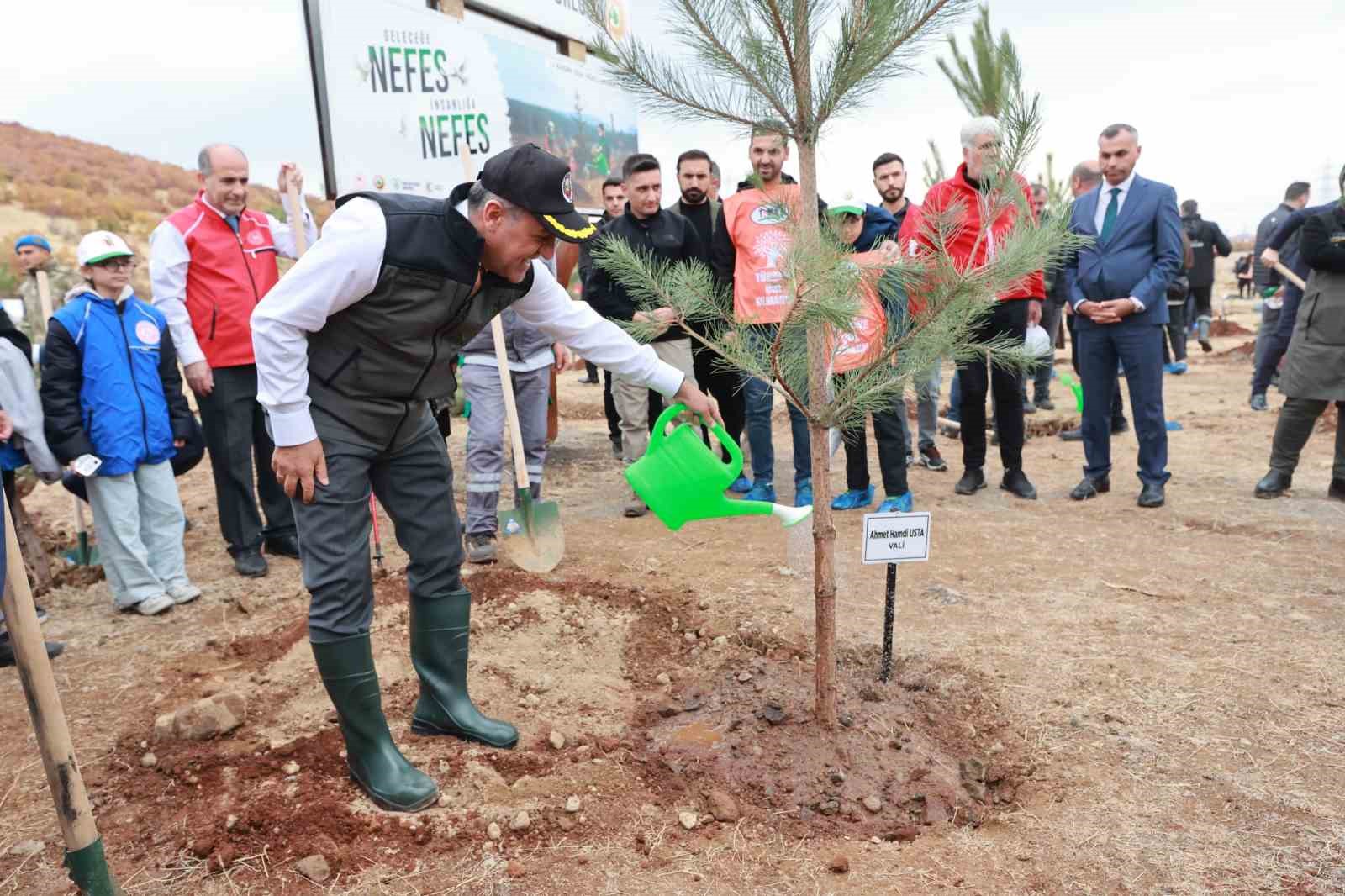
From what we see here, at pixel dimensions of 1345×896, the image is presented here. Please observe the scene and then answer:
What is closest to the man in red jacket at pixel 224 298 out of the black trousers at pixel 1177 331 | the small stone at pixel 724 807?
the small stone at pixel 724 807

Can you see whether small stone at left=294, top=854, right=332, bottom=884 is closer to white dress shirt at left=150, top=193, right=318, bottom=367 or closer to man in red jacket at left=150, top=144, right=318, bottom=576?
man in red jacket at left=150, top=144, right=318, bottom=576

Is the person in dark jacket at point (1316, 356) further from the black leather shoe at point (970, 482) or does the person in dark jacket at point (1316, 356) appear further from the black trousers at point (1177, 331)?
the black trousers at point (1177, 331)

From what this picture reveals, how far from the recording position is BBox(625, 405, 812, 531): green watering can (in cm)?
254

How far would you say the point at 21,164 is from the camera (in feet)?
85.8

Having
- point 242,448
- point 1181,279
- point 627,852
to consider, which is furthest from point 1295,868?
point 1181,279

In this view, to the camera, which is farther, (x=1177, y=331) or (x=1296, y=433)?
(x=1177, y=331)

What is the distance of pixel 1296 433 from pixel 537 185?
4.71 m

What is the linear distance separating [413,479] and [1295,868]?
89.2 inches

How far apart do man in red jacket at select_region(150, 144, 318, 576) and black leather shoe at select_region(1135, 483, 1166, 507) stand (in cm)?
448

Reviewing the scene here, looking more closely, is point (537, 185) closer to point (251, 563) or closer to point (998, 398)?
point (251, 563)

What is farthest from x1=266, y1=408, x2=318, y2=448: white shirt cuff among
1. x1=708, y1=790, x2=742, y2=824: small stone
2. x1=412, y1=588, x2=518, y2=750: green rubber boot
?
x1=708, y1=790, x2=742, y2=824: small stone

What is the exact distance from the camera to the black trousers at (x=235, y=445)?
3.94 meters

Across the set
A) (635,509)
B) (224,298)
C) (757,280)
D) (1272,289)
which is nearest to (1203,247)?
(1272,289)

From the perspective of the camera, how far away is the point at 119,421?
3611 mm
